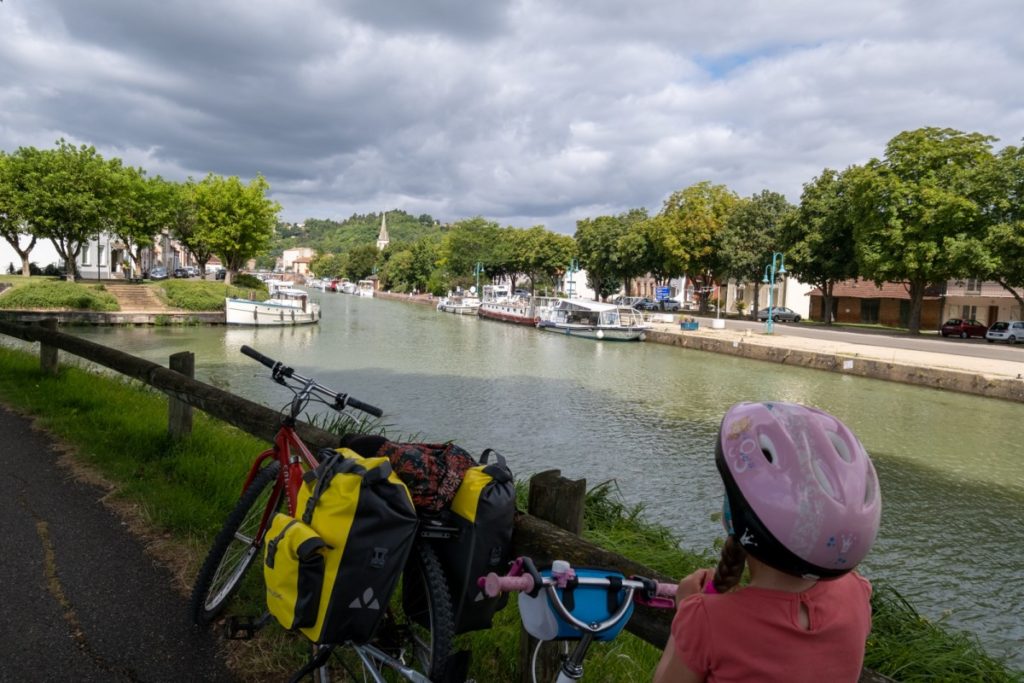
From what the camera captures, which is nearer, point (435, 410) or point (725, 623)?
point (725, 623)

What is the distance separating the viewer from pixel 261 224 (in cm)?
5544

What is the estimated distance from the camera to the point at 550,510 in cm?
261

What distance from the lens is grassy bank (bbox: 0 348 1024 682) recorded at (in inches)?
122

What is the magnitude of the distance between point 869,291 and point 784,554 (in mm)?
58151

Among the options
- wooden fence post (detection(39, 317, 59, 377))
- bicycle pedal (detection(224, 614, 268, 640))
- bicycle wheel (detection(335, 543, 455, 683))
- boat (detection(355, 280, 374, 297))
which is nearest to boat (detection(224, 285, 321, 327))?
wooden fence post (detection(39, 317, 59, 377))

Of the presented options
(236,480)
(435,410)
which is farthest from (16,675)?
(435,410)

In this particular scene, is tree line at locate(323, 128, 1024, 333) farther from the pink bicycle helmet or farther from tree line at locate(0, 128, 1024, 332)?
the pink bicycle helmet

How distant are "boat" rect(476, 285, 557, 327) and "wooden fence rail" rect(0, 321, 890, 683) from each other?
43.2m

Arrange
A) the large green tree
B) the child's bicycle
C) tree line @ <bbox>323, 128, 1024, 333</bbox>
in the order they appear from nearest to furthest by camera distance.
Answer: the child's bicycle → tree line @ <bbox>323, 128, 1024, 333</bbox> → the large green tree

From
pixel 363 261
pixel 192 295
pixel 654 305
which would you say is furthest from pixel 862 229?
pixel 363 261

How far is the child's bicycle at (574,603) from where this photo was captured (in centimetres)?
162

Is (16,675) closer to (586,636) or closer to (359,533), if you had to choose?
(359,533)

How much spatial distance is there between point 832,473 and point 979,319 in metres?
55.1

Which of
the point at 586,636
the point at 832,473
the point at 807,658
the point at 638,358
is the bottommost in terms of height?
the point at 638,358
